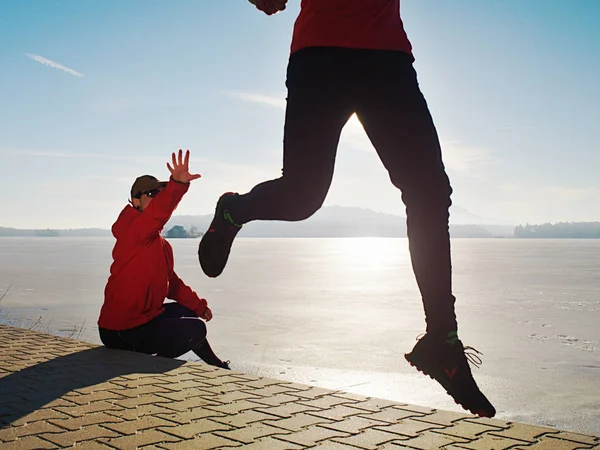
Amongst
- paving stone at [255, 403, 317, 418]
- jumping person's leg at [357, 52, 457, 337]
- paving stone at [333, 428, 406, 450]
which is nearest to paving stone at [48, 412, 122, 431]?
paving stone at [255, 403, 317, 418]

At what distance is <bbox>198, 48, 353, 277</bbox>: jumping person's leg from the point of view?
2010mm

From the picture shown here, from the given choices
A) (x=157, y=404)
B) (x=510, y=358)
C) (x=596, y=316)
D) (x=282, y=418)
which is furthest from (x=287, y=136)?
(x=596, y=316)

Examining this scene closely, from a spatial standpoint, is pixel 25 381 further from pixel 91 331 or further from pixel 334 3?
pixel 91 331

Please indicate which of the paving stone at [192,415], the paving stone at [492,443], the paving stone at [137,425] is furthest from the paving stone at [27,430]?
the paving stone at [492,443]

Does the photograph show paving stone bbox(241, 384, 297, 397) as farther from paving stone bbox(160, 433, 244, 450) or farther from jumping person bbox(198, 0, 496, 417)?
jumping person bbox(198, 0, 496, 417)

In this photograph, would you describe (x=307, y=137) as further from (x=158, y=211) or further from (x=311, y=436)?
(x=158, y=211)

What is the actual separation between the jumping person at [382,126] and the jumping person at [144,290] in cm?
195

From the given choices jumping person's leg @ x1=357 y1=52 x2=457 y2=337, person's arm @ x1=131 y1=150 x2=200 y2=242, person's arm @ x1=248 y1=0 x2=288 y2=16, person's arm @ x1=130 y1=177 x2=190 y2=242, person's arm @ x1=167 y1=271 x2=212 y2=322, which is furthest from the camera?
person's arm @ x1=167 y1=271 x2=212 y2=322

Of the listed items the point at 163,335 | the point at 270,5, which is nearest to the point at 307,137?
the point at 270,5

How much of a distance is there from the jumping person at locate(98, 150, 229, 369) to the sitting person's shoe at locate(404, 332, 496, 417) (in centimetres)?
217

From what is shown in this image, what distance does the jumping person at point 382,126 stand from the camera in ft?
6.51

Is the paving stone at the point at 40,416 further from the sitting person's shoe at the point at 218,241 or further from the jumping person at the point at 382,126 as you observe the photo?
the jumping person at the point at 382,126

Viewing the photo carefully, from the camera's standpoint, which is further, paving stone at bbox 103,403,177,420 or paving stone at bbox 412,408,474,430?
paving stone at bbox 103,403,177,420

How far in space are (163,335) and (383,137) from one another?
2.83 m
